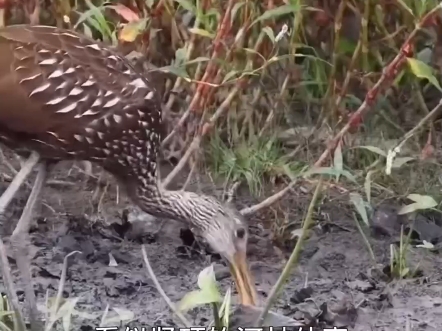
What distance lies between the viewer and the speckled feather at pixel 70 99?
10.8 feet

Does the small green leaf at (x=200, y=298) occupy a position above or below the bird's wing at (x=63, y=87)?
below

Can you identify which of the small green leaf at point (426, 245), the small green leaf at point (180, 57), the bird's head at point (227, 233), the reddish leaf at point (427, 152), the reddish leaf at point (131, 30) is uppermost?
the reddish leaf at point (131, 30)

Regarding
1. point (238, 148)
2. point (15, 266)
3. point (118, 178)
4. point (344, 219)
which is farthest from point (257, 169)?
point (15, 266)

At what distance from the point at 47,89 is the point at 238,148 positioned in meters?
1.19

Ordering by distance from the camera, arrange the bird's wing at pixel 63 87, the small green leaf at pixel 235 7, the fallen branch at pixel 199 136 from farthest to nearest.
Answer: the fallen branch at pixel 199 136, the small green leaf at pixel 235 7, the bird's wing at pixel 63 87

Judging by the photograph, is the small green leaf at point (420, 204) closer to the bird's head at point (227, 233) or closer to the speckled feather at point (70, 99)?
the bird's head at point (227, 233)

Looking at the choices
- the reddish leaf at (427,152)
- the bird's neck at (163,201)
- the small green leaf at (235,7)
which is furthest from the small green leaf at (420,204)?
the small green leaf at (235,7)

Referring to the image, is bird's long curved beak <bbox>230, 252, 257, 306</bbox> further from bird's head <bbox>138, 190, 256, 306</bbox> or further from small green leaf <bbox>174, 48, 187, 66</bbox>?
small green leaf <bbox>174, 48, 187, 66</bbox>

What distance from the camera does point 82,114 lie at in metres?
3.37

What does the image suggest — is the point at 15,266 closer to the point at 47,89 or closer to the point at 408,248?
the point at 47,89

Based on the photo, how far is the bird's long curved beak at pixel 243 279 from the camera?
131 inches

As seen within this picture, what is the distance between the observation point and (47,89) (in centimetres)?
331

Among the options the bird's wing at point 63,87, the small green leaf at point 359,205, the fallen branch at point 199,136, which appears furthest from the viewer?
the fallen branch at point 199,136

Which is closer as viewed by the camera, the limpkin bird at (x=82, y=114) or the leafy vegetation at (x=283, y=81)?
the limpkin bird at (x=82, y=114)
